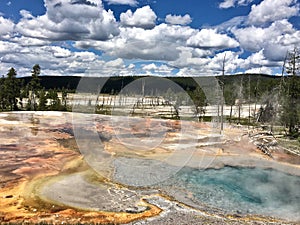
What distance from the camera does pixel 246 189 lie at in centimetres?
1875

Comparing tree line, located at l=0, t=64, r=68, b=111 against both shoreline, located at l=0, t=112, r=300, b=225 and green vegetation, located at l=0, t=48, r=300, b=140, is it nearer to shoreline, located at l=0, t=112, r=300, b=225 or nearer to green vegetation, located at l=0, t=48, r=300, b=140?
green vegetation, located at l=0, t=48, r=300, b=140

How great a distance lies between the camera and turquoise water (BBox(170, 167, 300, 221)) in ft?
50.8

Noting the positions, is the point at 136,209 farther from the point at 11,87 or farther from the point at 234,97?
the point at 234,97

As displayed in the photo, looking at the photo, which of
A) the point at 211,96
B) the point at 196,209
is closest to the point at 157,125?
the point at 211,96

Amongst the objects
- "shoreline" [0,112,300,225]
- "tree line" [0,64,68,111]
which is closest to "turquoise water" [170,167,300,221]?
"shoreline" [0,112,300,225]

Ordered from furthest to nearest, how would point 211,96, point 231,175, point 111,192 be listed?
point 211,96
point 231,175
point 111,192

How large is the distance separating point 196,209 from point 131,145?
50.2 ft

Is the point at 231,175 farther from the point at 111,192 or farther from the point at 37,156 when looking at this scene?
the point at 37,156

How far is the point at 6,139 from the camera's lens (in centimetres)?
2755

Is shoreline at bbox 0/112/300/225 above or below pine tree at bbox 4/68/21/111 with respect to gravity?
below

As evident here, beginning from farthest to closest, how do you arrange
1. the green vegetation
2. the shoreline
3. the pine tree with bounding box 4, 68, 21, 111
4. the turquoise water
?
the pine tree with bounding box 4, 68, 21, 111 → the green vegetation → the turquoise water → the shoreline

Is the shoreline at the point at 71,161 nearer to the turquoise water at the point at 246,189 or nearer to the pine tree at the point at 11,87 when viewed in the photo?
the turquoise water at the point at 246,189

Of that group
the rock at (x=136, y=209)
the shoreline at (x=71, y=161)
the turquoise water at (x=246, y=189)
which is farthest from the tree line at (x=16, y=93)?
the rock at (x=136, y=209)

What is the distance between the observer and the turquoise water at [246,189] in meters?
15.5
